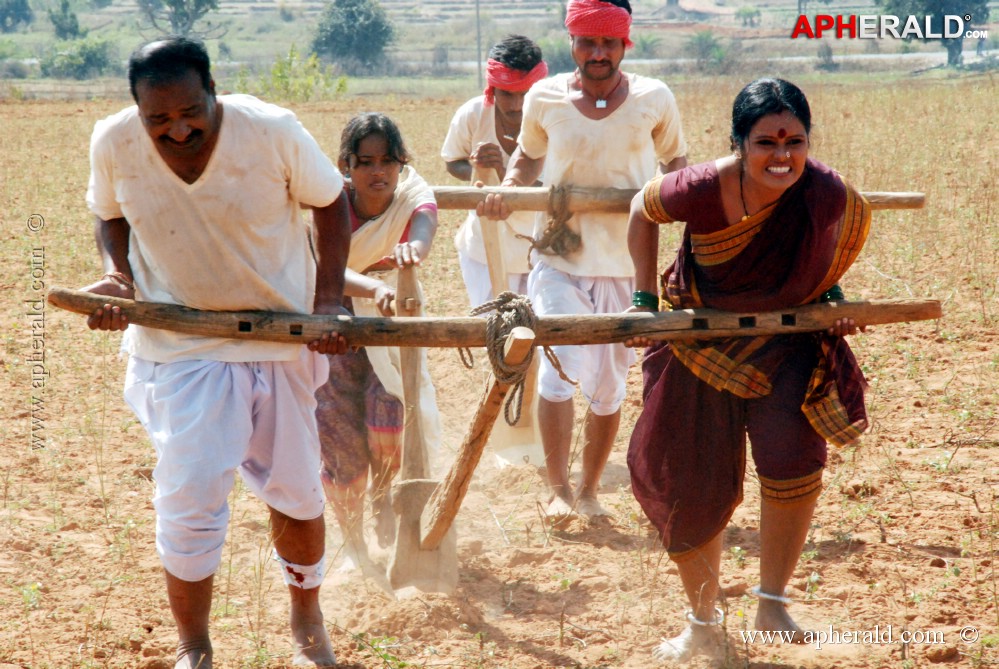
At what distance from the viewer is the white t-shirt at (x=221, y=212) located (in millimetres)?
3250

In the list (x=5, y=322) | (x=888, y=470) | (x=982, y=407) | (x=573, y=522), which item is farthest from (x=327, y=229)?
(x=5, y=322)

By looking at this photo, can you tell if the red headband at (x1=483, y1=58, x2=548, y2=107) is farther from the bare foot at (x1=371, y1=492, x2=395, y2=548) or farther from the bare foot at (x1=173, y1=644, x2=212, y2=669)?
the bare foot at (x1=173, y1=644, x2=212, y2=669)

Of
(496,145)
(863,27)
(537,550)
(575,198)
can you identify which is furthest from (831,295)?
(863,27)

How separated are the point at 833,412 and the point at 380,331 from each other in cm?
141

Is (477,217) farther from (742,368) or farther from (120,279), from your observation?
(120,279)

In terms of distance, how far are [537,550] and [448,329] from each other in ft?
5.05

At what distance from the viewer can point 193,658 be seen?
3340 millimetres

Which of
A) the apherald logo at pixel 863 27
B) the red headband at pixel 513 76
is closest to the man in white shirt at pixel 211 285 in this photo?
the red headband at pixel 513 76

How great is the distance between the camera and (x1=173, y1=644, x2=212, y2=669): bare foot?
3.33 m

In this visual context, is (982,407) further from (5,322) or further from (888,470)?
(5,322)

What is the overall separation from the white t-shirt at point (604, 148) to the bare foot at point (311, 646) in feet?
7.15

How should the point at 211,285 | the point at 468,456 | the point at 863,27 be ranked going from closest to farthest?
the point at 211,285 → the point at 468,456 → the point at 863,27

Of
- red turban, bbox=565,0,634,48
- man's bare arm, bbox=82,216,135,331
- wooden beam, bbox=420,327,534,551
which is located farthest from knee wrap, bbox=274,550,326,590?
red turban, bbox=565,0,634,48

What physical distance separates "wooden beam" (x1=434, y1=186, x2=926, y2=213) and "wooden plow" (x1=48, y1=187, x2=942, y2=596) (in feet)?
3.23
